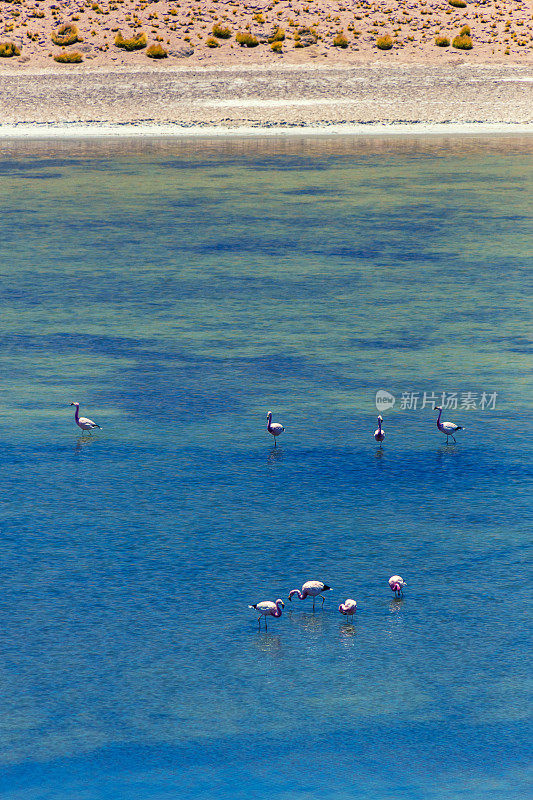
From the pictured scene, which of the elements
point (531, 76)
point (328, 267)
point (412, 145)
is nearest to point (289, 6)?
point (531, 76)

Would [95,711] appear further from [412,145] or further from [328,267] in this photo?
[412,145]

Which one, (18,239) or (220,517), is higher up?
(220,517)

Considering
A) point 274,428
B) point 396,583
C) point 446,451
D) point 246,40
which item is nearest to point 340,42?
point 246,40

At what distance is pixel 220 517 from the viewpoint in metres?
17.1

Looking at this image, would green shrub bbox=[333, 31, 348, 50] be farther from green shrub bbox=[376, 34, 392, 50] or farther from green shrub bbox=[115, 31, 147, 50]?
green shrub bbox=[115, 31, 147, 50]

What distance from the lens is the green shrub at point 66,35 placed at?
90.7m

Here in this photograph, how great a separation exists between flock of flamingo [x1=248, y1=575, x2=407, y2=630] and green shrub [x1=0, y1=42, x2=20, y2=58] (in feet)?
266

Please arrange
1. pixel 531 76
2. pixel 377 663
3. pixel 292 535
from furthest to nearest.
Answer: pixel 531 76, pixel 292 535, pixel 377 663

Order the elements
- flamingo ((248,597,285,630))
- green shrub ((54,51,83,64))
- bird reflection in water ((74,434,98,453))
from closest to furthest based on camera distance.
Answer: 1. flamingo ((248,597,285,630))
2. bird reflection in water ((74,434,98,453))
3. green shrub ((54,51,83,64))

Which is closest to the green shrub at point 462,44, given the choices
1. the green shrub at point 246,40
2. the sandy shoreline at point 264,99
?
the sandy shoreline at point 264,99

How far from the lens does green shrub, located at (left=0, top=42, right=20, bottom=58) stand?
285 feet

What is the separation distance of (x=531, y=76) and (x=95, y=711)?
256 ft

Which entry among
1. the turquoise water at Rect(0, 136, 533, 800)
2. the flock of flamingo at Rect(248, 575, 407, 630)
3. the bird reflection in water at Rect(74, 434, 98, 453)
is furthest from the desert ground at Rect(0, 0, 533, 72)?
the flock of flamingo at Rect(248, 575, 407, 630)

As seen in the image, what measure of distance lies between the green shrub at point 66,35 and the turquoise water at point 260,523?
5956 cm
